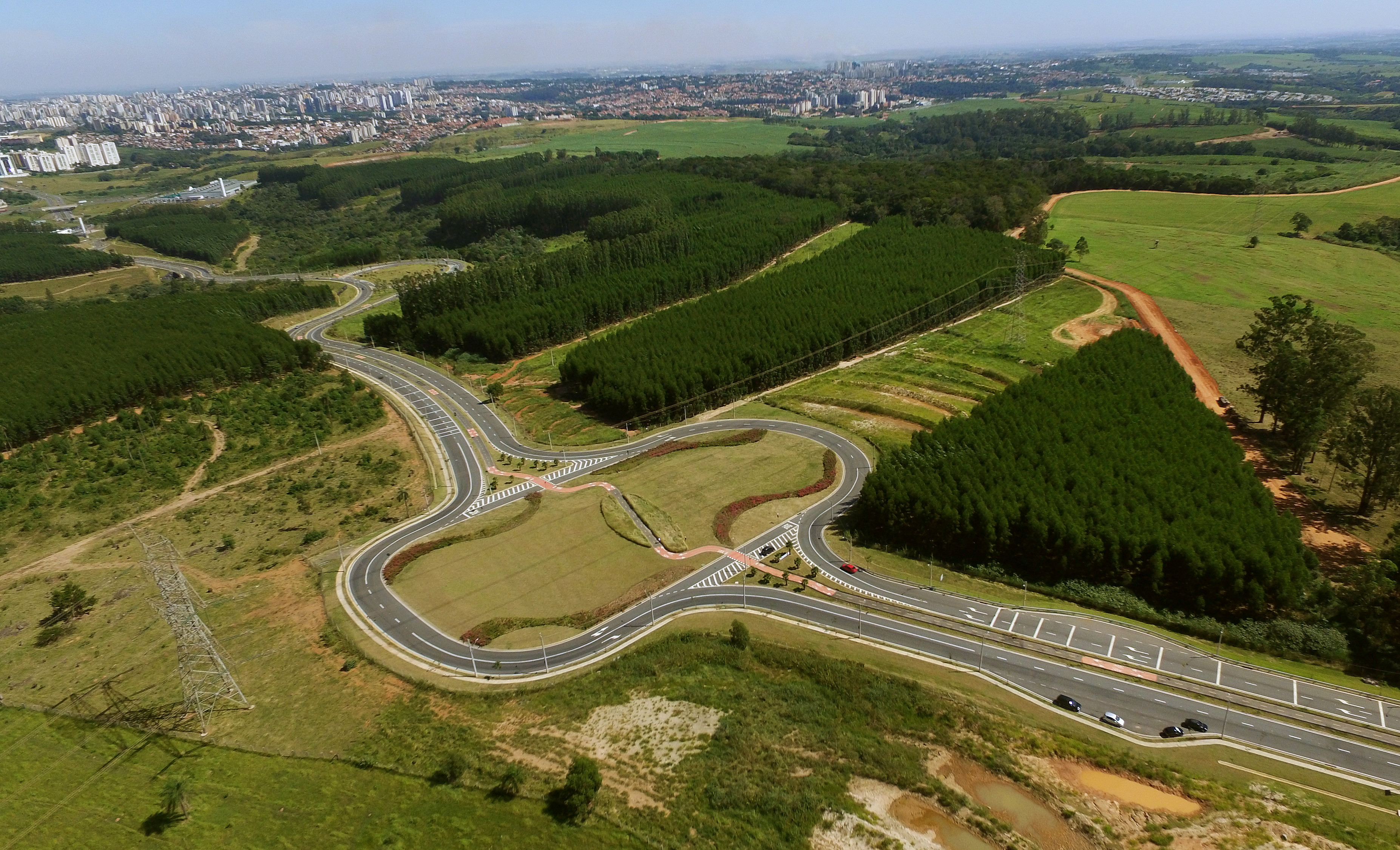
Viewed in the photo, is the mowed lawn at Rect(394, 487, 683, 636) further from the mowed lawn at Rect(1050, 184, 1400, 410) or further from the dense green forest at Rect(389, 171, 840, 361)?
the mowed lawn at Rect(1050, 184, 1400, 410)

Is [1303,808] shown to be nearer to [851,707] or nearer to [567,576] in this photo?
[851,707]

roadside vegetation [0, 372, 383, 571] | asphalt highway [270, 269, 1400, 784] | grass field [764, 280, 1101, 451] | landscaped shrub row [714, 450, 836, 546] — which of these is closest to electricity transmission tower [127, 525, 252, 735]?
asphalt highway [270, 269, 1400, 784]

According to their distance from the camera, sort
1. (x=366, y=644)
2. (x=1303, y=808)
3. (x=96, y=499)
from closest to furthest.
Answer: (x=1303, y=808) < (x=366, y=644) < (x=96, y=499)

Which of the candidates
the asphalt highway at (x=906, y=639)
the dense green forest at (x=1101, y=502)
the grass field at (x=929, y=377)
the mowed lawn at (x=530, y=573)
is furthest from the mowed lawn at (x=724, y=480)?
the grass field at (x=929, y=377)

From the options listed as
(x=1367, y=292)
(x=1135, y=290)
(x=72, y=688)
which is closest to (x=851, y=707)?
(x=72, y=688)

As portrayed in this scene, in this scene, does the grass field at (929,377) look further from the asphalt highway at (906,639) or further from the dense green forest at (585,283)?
the dense green forest at (585,283)

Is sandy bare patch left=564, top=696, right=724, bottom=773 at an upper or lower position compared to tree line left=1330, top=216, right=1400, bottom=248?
lower

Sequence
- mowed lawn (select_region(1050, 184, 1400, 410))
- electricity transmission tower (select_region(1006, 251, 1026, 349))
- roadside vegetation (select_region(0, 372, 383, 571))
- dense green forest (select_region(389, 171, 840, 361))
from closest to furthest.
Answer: roadside vegetation (select_region(0, 372, 383, 571)), electricity transmission tower (select_region(1006, 251, 1026, 349)), mowed lawn (select_region(1050, 184, 1400, 410)), dense green forest (select_region(389, 171, 840, 361))

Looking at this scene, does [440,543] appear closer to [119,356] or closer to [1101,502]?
[1101,502]
